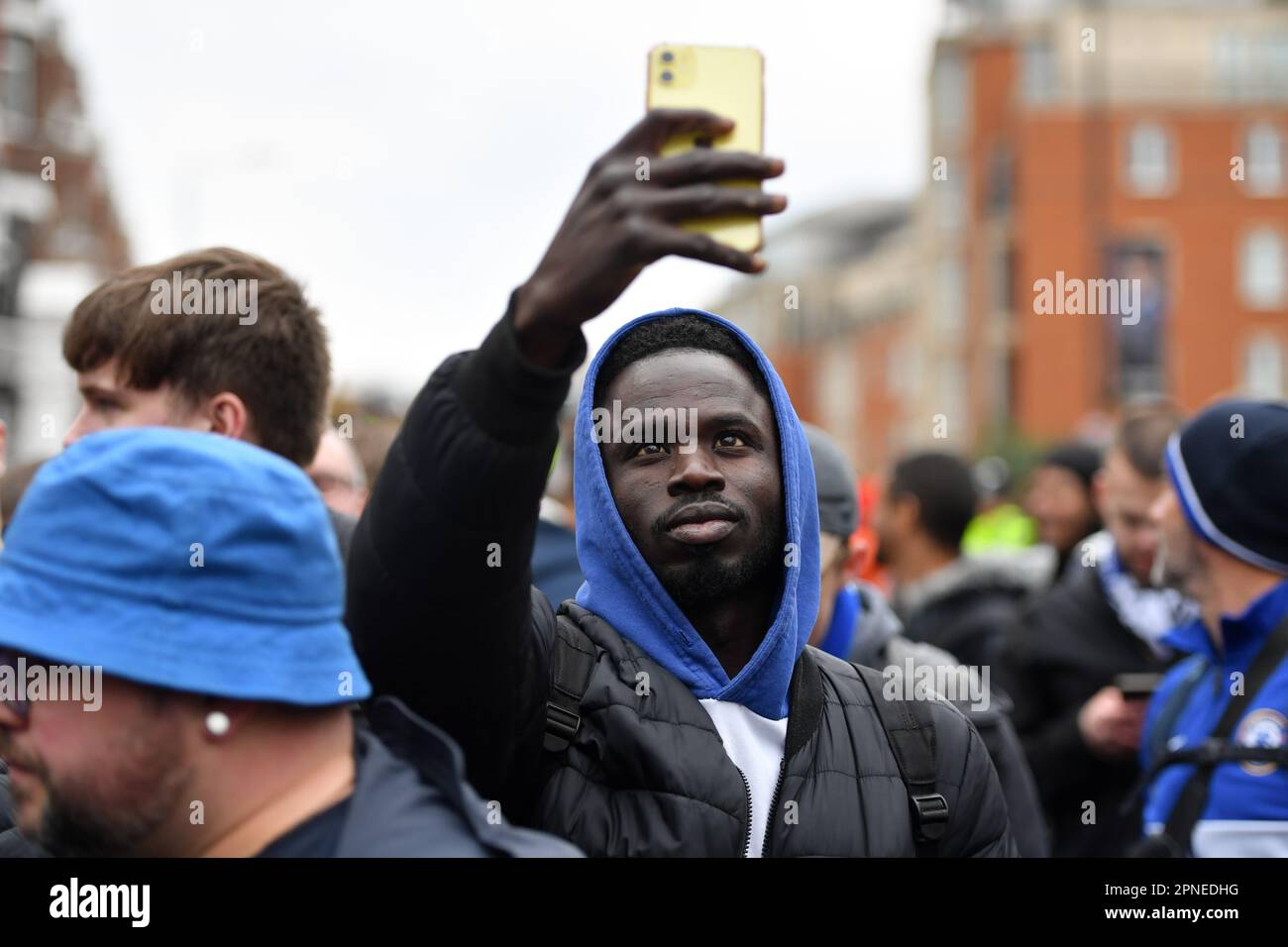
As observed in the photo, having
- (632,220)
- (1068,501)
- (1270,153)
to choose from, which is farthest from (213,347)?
(1270,153)

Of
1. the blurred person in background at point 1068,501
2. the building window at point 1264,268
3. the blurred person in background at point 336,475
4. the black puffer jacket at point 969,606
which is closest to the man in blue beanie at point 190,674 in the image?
the blurred person in background at point 336,475

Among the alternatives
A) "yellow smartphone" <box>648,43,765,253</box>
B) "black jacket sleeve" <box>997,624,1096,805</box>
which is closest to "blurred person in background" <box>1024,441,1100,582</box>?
"black jacket sleeve" <box>997,624,1096,805</box>

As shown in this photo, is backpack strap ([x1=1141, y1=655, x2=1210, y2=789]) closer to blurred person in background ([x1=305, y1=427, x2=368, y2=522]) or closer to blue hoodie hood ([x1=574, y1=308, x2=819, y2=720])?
blue hoodie hood ([x1=574, y1=308, x2=819, y2=720])

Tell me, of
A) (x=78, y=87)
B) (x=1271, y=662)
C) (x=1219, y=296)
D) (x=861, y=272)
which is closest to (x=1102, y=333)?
(x=1219, y=296)

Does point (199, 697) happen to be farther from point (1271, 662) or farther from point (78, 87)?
point (78, 87)

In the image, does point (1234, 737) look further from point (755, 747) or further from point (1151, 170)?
point (1151, 170)

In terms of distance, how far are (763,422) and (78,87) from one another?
40.6 m

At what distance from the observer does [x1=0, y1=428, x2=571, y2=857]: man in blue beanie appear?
6.35ft

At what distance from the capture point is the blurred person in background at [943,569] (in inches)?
242

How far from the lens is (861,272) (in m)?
89.1

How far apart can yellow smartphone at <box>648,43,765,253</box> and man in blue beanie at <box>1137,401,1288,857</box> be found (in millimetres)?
2164

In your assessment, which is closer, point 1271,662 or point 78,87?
point 1271,662
